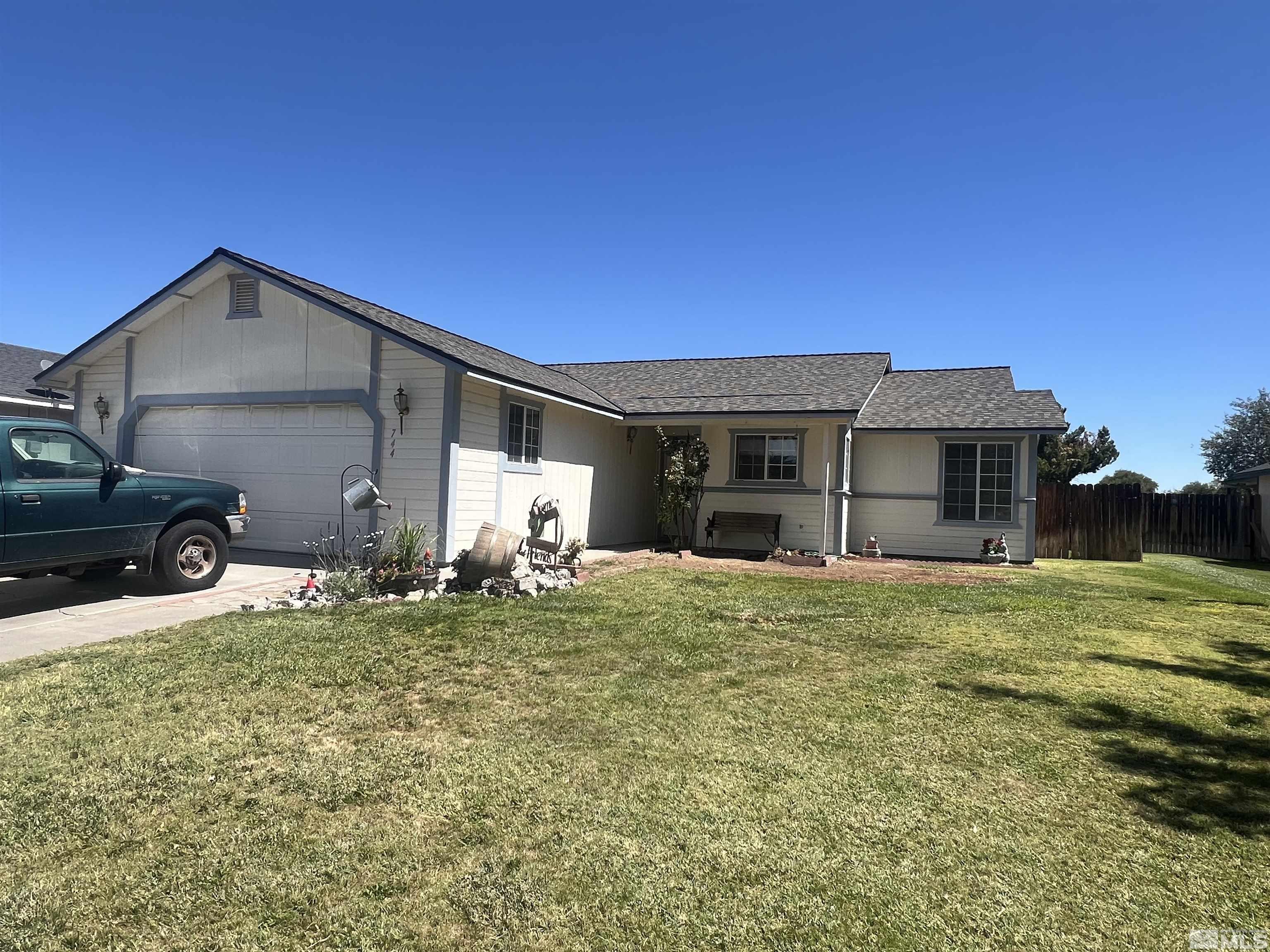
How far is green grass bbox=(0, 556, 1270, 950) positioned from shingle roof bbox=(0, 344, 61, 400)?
45.4ft

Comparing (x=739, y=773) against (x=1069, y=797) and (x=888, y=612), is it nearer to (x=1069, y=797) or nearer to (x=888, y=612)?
(x=1069, y=797)

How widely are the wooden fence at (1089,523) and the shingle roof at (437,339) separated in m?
11.0

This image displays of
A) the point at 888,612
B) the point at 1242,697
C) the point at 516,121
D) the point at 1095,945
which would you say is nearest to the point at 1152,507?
the point at 888,612

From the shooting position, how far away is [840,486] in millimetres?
13844

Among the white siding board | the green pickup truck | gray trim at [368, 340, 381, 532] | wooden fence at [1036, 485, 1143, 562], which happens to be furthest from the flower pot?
wooden fence at [1036, 485, 1143, 562]

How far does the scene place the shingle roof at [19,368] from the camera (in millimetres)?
15398

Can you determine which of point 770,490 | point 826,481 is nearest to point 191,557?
point 770,490

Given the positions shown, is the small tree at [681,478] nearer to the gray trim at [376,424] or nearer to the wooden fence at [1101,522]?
the gray trim at [376,424]

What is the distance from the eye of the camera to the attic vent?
11.4 m

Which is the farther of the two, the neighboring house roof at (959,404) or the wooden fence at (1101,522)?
the wooden fence at (1101,522)

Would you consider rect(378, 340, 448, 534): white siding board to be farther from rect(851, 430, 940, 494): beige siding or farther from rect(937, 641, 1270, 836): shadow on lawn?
rect(851, 430, 940, 494): beige siding

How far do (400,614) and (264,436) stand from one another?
6184 mm

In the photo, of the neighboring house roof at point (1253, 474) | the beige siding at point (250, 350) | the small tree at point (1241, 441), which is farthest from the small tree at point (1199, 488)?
the beige siding at point (250, 350)

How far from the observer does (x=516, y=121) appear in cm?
1405
